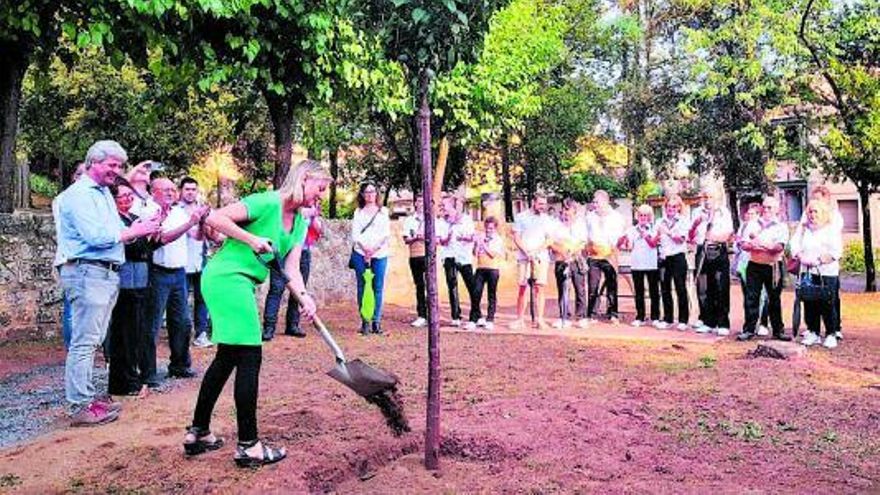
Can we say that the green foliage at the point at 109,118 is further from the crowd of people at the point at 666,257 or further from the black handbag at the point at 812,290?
the black handbag at the point at 812,290

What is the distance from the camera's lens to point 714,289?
10.6m

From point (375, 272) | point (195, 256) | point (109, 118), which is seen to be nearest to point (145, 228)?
point (195, 256)

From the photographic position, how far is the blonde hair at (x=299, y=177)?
16.2 ft

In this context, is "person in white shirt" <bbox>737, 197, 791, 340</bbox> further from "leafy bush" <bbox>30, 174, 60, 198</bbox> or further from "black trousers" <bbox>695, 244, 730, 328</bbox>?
"leafy bush" <bbox>30, 174, 60, 198</bbox>

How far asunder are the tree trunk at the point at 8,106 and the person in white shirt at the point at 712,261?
29.2 feet

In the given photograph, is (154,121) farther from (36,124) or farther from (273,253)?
(36,124)

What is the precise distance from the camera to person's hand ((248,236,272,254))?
4715 mm

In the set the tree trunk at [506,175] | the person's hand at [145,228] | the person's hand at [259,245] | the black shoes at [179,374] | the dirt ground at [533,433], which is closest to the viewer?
the dirt ground at [533,433]

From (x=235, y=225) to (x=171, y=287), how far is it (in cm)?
319

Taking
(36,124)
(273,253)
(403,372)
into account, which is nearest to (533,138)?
(36,124)

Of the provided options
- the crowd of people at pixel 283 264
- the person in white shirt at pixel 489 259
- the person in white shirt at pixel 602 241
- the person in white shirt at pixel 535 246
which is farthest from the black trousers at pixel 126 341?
the person in white shirt at pixel 602 241

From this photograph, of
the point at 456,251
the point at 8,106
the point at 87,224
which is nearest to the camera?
the point at 87,224

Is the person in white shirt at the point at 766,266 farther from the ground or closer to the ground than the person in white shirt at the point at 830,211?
closer to the ground

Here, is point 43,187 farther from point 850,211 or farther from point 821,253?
point 850,211
